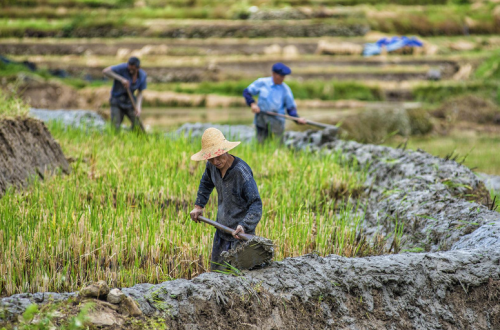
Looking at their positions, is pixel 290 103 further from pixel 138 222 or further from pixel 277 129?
pixel 138 222

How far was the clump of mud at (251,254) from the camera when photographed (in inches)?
118

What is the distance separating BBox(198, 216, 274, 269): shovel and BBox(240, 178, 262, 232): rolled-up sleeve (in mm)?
99

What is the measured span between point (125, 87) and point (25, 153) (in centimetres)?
226

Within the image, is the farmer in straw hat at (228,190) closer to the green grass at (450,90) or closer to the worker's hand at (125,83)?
the worker's hand at (125,83)

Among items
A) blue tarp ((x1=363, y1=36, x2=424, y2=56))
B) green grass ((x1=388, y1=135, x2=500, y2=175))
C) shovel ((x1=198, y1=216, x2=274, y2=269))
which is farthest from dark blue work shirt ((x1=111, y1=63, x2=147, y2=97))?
blue tarp ((x1=363, y1=36, x2=424, y2=56))

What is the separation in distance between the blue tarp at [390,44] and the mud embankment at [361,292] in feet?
51.9

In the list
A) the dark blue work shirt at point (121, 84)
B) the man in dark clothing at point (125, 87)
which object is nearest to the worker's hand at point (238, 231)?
the man in dark clothing at point (125, 87)

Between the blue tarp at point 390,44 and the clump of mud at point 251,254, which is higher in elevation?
the blue tarp at point 390,44

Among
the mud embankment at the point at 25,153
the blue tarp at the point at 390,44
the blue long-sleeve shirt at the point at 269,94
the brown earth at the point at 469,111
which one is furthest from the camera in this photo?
the blue tarp at the point at 390,44

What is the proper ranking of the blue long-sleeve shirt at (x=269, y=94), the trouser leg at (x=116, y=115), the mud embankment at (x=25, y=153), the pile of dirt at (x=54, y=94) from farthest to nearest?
the pile of dirt at (x=54, y=94) < the trouser leg at (x=116, y=115) < the blue long-sleeve shirt at (x=269, y=94) < the mud embankment at (x=25, y=153)

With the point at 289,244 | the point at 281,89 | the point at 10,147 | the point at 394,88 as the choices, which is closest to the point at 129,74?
the point at 281,89

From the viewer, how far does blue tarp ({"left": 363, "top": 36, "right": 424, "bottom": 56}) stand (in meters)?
19.3

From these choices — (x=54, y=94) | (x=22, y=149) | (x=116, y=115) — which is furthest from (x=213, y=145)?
(x=54, y=94)

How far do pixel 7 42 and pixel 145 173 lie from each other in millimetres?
18439
